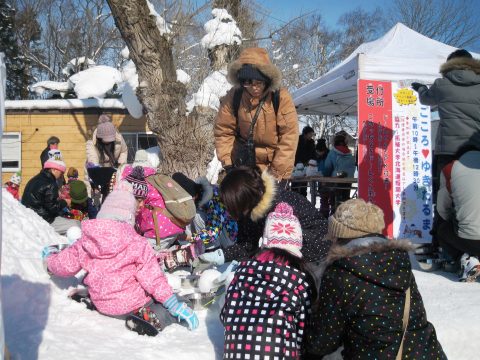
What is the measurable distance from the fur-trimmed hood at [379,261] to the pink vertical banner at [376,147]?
345cm

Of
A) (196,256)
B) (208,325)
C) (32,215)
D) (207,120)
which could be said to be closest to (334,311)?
(208,325)

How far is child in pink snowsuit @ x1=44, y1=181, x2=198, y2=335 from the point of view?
301 cm

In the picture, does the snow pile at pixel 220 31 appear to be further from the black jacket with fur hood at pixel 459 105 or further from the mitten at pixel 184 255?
the mitten at pixel 184 255

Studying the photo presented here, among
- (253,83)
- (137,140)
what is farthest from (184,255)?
(137,140)

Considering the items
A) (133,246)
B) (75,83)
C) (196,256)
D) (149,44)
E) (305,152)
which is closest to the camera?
(133,246)

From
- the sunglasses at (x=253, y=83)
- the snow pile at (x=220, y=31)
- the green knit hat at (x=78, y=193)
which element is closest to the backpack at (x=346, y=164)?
the snow pile at (x=220, y=31)

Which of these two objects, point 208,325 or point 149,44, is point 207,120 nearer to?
point 149,44

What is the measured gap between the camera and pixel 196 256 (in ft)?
13.5

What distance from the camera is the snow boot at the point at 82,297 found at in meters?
3.24

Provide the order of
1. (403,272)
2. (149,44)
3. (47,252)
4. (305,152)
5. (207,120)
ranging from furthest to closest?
(305,152) → (207,120) → (149,44) → (47,252) → (403,272)

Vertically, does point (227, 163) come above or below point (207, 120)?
below

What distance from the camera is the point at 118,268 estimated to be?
9.94 feet

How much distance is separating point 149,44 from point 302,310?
5.15 meters

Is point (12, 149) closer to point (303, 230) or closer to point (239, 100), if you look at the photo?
point (239, 100)
